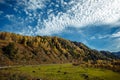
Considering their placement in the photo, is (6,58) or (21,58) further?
(21,58)

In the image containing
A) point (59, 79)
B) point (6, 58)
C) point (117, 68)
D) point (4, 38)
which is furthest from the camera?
point (4, 38)

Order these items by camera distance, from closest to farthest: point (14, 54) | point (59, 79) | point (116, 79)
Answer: point (59, 79)
point (116, 79)
point (14, 54)

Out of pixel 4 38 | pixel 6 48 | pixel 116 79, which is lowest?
pixel 116 79

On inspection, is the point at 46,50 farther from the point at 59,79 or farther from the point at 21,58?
the point at 59,79

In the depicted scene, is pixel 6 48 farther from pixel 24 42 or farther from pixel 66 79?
pixel 66 79

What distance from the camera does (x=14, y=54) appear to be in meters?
121

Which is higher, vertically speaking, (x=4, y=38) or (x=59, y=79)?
(x=4, y=38)

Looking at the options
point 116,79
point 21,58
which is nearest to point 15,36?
point 21,58

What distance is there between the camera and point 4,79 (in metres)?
38.3

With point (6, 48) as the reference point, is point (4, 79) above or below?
below

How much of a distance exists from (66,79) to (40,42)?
487ft

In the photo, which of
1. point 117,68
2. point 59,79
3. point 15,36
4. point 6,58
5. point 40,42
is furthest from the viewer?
point 40,42

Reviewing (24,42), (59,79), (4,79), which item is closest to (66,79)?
(59,79)

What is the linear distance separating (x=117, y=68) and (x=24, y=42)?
10750 centimetres
